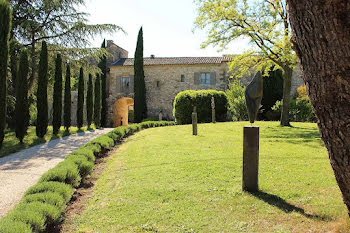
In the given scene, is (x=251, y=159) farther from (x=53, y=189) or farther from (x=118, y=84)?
(x=118, y=84)

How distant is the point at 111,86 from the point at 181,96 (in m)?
10.4

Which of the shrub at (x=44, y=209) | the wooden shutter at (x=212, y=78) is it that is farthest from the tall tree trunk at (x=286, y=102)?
the shrub at (x=44, y=209)

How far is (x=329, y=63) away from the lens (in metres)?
1.59

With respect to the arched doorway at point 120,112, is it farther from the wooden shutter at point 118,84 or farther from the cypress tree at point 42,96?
the cypress tree at point 42,96

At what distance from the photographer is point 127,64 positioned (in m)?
26.8

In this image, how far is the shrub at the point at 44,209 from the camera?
2.87 m

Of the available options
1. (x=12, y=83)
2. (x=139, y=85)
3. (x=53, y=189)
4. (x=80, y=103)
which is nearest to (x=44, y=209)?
(x=53, y=189)

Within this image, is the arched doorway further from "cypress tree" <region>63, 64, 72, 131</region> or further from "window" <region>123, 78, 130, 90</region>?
"cypress tree" <region>63, 64, 72, 131</region>

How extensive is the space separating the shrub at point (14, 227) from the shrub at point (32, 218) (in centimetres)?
6

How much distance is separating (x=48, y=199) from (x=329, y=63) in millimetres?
3167

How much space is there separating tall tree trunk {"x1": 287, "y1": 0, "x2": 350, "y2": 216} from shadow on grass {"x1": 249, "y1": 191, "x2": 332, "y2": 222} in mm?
1317

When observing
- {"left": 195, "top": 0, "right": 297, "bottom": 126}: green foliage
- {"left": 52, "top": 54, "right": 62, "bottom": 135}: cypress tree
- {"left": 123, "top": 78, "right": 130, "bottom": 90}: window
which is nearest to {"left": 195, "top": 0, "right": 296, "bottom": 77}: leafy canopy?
{"left": 195, "top": 0, "right": 297, "bottom": 126}: green foliage

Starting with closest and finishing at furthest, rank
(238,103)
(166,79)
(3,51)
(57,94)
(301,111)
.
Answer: (3,51) < (57,94) < (238,103) < (301,111) < (166,79)

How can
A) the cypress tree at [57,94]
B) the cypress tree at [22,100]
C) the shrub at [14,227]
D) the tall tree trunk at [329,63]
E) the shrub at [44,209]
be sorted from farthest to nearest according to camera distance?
the cypress tree at [57,94] → the cypress tree at [22,100] → the shrub at [44,209] → the shrub at [14,227] → the tall tree trunk at [329,63]
